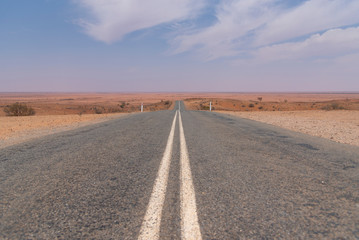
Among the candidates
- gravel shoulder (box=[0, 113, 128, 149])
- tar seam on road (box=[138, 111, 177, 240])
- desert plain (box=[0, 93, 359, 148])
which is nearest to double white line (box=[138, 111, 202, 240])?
tar seam on road (box=[138, 111, 177, 240])

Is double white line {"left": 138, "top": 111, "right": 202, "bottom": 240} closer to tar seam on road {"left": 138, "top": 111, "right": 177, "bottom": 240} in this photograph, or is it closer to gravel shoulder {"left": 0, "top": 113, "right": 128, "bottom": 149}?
tar seam on road {"left": 138, "top": 111, "right": 177, "bottom": 240}

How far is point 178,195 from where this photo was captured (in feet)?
8.14

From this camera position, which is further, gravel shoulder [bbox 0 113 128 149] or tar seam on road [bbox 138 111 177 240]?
gravel shoulder [bbox 0 113 128 149]

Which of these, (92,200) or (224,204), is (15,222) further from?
(224,204)

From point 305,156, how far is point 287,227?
9.96ft

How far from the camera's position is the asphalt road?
72.6 inches

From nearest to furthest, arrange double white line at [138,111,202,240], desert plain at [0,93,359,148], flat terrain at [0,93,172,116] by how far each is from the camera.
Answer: double white line at [138,111,202,240]
desert plain at [0,93,359,148]
flat terrain at [0,93,172,116]

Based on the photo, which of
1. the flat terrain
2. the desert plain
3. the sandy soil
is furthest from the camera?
the flat terrain

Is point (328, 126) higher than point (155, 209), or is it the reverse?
point (155, 209)

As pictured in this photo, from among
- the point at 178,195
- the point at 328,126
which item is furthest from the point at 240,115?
the point at 178,195

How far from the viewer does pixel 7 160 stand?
4113 mm

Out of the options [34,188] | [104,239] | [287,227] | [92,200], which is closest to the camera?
[104,239]

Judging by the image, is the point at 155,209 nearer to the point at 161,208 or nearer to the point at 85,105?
the point at 161,208

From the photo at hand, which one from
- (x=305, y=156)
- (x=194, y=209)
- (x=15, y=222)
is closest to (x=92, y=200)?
(x=15, y=222)
